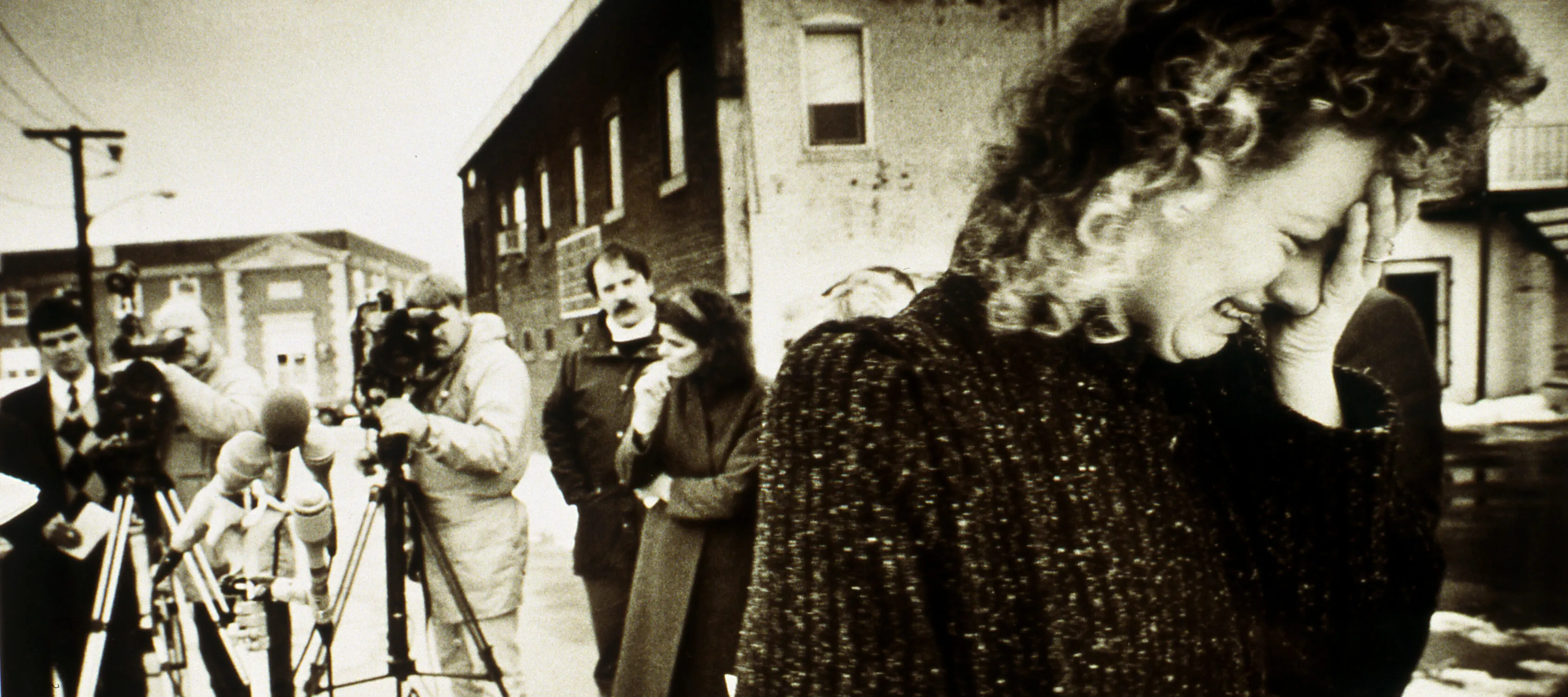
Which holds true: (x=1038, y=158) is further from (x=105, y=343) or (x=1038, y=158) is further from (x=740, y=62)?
(x=105, y=343)

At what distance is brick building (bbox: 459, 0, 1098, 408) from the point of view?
4.99 ft

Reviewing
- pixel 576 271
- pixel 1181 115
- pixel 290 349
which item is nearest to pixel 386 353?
pixel 290 349

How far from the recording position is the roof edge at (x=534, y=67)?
1.55 meters

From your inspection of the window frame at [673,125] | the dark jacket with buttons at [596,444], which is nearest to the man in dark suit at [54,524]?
the dark jacket with buttons at [596,444]

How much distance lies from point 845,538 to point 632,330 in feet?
4.04

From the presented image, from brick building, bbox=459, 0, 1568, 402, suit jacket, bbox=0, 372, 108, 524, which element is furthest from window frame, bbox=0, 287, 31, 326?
brick building, bbox=459, 0, 1568, 402

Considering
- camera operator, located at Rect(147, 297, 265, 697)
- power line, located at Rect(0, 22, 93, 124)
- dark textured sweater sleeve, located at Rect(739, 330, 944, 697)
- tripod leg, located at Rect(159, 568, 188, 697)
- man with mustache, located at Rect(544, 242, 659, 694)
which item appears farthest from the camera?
man with mustache, located at Rect(544, 242, 659, 694)

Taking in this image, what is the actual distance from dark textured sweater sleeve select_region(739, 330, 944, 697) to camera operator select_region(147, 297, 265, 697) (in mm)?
1312

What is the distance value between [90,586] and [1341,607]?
193 cm

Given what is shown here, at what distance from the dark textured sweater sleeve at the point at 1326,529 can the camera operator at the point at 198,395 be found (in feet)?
5.10

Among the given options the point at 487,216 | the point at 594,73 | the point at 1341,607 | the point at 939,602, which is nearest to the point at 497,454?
the point at 487,216

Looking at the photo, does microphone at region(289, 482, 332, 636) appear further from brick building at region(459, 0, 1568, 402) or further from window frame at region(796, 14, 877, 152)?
window frame at region(796, 14, 877, 152)

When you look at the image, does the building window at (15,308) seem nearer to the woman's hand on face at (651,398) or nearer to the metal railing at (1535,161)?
the woman's hand on face at (651,398)

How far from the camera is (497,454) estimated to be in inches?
65.9
